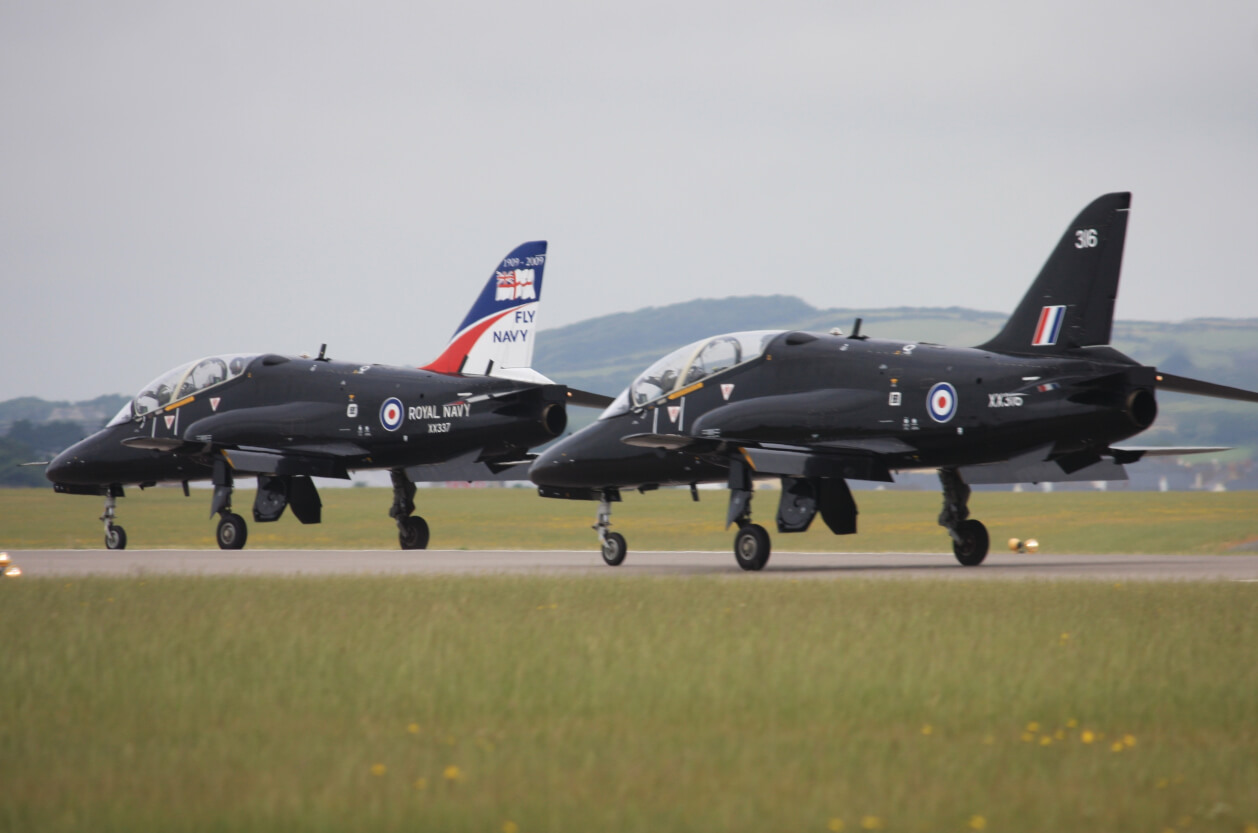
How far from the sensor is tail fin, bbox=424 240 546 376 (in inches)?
1115

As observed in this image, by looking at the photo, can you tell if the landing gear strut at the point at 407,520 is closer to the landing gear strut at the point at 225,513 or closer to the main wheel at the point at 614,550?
the landing gear strut at the point at 225,513

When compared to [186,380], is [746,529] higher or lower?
lower

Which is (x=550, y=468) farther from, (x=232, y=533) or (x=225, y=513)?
(x=232, y=533)

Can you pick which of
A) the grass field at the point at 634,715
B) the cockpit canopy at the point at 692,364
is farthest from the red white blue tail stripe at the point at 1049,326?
the grass field at the point at 634,715

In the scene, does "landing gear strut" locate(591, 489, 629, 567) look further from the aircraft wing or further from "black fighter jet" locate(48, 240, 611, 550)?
"black fighter jet" locate(48, 240, 611, 550)

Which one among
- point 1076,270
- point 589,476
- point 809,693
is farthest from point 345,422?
point 809,693

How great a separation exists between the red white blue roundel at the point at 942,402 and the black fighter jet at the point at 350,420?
892cm

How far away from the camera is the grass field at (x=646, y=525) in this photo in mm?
35031

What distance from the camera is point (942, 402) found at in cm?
1970

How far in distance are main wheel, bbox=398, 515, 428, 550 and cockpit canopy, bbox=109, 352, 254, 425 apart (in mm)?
4876

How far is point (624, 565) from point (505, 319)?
711 cm

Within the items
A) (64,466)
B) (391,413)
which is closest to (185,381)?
(64,466)

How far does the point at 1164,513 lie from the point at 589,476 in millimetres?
26054

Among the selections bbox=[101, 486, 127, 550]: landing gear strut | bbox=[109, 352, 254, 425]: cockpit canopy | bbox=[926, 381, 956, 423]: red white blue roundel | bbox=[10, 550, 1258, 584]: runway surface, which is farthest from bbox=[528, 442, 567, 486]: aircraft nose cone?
bbox=[101, 486, 127, 550]: landing gear strut
